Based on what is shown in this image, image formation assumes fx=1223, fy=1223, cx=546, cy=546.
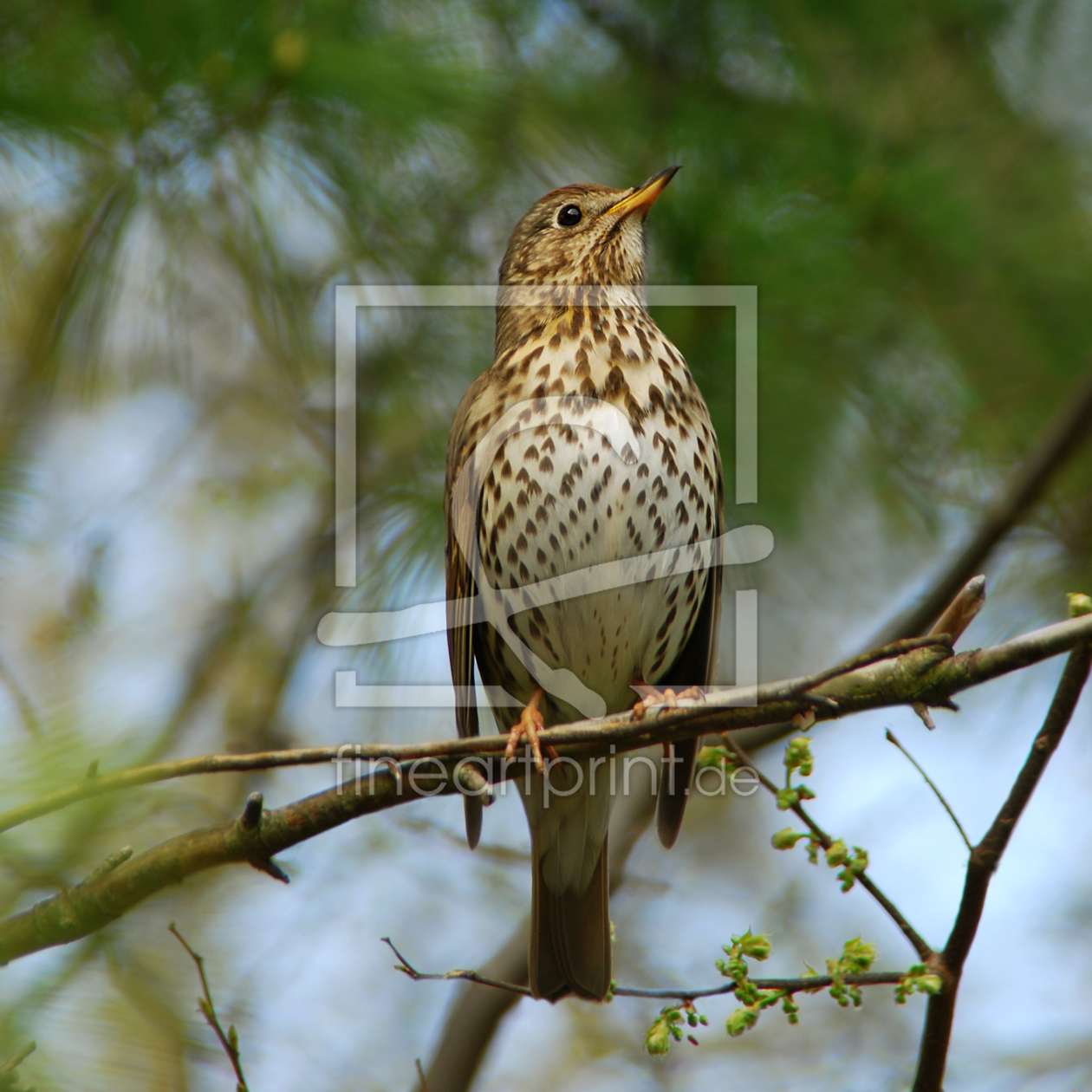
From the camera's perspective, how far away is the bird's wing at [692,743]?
434 cm

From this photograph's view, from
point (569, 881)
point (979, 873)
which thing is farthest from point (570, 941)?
point (979, 873)

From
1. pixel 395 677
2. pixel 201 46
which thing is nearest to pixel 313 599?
pixel 395 677

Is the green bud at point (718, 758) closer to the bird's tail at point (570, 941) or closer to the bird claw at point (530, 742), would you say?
the bird claw at point (530, 742)

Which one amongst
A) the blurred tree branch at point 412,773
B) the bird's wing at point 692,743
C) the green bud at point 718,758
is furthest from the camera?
the bird's wing at point 692,743

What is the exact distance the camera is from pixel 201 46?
4.06m

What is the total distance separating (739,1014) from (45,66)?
352cm

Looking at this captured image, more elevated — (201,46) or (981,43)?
(981,43)

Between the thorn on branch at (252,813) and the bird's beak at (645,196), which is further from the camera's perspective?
the bird's beak at (645,196)

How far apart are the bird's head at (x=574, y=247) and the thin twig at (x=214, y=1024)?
2430 mm

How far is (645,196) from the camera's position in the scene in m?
4.28

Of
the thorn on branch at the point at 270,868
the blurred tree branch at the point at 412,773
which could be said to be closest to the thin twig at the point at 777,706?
the blurred tree branch at the point at 412,773

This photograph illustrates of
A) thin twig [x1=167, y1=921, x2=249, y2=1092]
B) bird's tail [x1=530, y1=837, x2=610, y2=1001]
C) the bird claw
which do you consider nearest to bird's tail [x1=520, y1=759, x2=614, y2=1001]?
bird's tail [x1=530, y1=837, x2=610, y2=1001]

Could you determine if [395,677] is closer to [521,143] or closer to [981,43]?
[521,143]

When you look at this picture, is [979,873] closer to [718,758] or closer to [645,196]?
[718,758]
